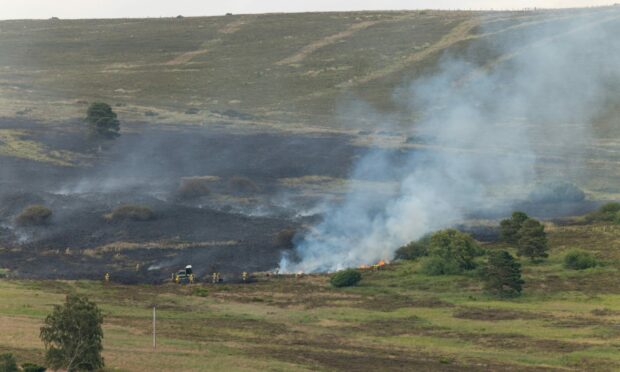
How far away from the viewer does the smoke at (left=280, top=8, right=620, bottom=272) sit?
82.6 meters

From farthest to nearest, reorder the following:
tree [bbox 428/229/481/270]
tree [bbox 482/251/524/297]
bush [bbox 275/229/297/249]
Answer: bush [bbox 275/229/297/249] < tree [bbox 428/229/481/270] < tree [bbox 482/251/524/297]

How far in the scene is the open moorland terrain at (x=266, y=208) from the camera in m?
49.8

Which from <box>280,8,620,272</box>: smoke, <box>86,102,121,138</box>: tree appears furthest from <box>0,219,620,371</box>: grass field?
<box>86,102,121,138</box>: tree

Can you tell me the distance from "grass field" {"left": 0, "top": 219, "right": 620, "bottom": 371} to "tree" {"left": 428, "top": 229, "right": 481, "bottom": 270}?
5.93 feet

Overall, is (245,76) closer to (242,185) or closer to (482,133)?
(482,133)

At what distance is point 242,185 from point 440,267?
35.4m

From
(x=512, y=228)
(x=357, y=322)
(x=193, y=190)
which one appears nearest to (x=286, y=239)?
(x=512, y=228)

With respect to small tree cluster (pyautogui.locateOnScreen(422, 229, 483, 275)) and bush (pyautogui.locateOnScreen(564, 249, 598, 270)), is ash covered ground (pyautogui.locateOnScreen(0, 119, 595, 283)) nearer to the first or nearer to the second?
small tree cluster (pyautogui.locateOnScreen(422, 229, 483, 275))

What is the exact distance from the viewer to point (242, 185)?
100 m

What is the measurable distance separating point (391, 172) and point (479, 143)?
25143 millimetres

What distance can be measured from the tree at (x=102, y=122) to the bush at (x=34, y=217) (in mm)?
35466

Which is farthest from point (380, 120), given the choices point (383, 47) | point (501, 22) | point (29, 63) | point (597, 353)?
point (597, 353)

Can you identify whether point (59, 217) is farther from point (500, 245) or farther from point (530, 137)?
point (530, 137)

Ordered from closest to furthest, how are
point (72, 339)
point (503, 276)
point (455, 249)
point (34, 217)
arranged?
point (72, 339), point (503, 276), point (455, 249), point (34, 217)
